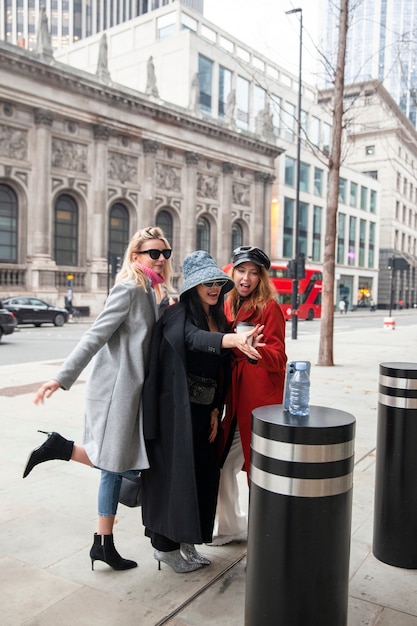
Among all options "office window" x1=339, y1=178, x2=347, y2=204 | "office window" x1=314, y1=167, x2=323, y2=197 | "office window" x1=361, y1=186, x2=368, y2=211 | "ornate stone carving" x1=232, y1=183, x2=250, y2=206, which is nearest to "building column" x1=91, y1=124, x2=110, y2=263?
"ornate stone carving" x1=232, y1=183, x2=250, y2=206

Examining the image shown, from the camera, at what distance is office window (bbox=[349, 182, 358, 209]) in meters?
71.5

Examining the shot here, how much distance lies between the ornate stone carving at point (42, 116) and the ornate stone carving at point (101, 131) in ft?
12.4

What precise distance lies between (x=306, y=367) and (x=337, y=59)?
39.6ft

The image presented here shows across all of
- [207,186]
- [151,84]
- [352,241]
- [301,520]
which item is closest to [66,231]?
[151,84]

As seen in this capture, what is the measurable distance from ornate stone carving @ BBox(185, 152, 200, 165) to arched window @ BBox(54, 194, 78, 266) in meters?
11.1

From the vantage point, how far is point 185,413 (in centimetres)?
302

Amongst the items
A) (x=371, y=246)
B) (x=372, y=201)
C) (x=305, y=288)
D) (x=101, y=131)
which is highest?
(x=372, y=201)

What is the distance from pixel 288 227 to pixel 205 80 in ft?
53.3

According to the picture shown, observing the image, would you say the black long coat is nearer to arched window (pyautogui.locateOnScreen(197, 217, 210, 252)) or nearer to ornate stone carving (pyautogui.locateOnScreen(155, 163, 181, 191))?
ornate stone carving (pyautogui.locateOnScreen(155, 163, 181, 191))

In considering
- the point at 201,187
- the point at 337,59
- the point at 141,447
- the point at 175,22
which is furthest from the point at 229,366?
the point at 175,22

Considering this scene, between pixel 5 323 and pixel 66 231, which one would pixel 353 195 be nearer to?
pixel 66 231

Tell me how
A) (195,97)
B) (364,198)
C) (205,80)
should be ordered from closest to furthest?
(195,97)
(205,80)
(364,198)

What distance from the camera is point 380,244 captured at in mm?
82000

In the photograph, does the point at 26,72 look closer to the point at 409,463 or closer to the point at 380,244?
the point at 409,463
